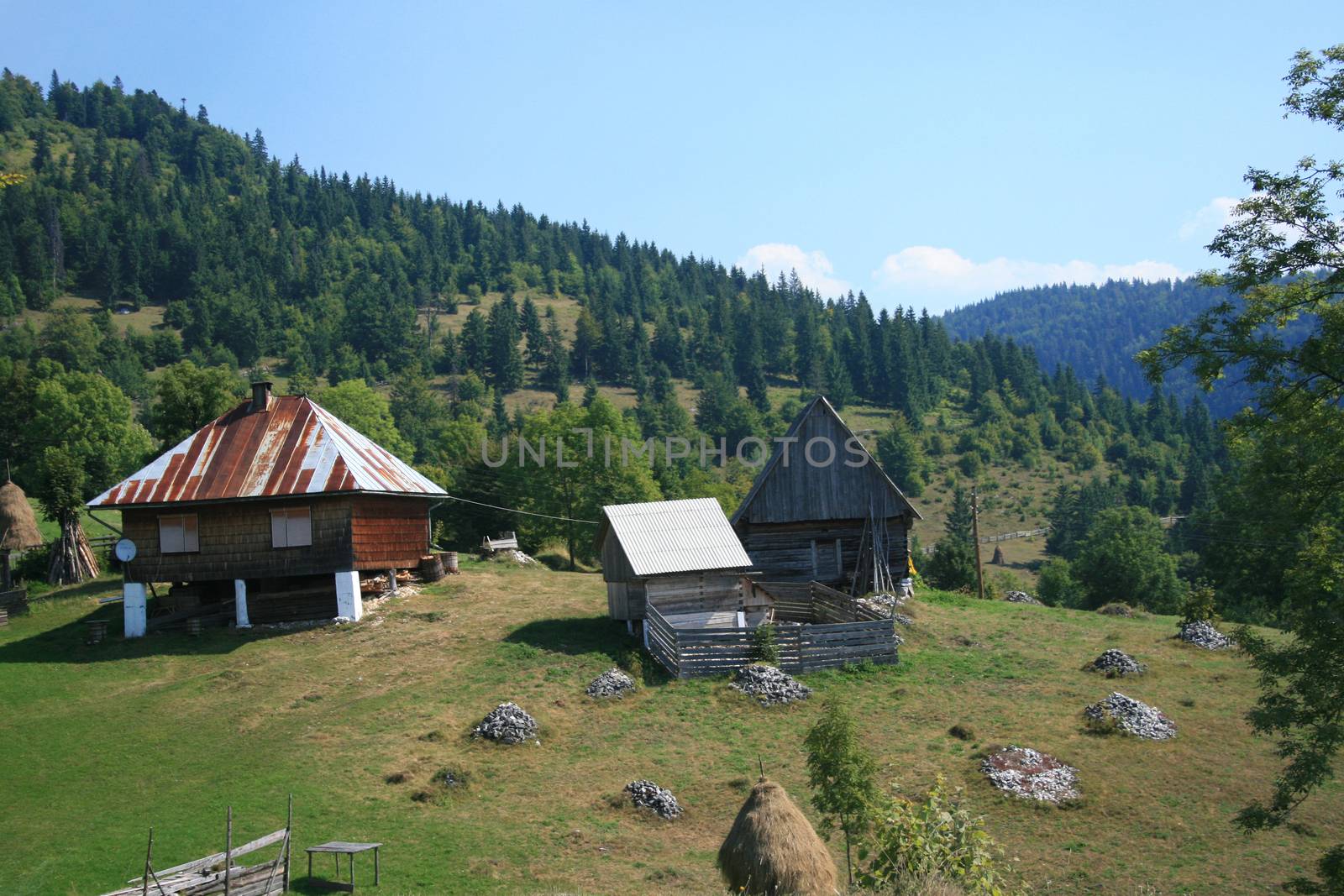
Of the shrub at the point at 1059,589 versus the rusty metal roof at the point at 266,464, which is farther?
the shrub at the point at 1059,589

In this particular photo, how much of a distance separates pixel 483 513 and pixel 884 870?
5355cm

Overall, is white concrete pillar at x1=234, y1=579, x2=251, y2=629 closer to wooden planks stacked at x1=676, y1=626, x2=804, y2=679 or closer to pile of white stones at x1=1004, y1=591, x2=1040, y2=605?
wooden planks stacked at x1=676, y1=626, x2=804, y2=679

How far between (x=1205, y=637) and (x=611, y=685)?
73.8 feet

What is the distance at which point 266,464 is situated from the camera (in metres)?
36.8

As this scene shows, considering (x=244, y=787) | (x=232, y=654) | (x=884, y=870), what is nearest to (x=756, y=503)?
(x=232, y=654)

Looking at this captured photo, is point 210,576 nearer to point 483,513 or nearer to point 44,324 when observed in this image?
point 483,513

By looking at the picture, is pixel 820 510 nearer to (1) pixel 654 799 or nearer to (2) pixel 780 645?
(2) pixel 780 645

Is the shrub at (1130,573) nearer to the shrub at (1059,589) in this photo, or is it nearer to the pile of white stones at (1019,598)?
the shrub at (1059,589)

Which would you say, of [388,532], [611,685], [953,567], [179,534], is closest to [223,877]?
[611,685]

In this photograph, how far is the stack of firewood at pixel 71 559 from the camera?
4538cm

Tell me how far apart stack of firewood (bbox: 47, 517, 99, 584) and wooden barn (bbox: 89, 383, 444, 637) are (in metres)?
11.8

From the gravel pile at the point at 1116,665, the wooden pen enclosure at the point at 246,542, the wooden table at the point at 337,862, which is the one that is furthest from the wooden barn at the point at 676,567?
the wooden table at the point at 337,862

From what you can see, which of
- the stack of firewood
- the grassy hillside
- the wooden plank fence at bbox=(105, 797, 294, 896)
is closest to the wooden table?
the wooden plank fence at bbox=(105, 797, 294, 896)

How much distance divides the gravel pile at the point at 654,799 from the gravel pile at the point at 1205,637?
23.2 metres
